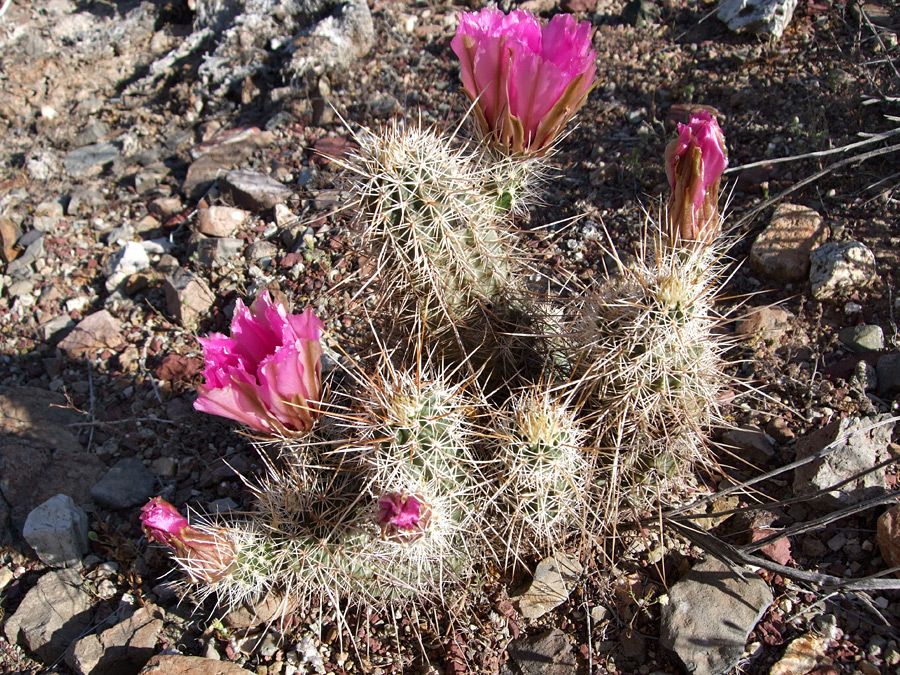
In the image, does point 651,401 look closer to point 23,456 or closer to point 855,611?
point 855,611

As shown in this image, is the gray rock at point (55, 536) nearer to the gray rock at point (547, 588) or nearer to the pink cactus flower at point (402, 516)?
the pink cactus flower at point (402, 516)

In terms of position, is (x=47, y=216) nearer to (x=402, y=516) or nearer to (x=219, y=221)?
(x=219, y=221)

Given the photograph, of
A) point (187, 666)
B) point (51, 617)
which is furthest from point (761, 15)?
point (51, 617)

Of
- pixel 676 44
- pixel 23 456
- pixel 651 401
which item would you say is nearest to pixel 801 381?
pixel 651 401

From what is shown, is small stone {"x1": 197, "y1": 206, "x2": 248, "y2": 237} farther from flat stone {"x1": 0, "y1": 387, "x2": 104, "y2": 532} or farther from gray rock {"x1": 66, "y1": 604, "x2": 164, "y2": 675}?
gray rock {"x1": 66, "y1": 604, "x2": 164, "y2": 675}

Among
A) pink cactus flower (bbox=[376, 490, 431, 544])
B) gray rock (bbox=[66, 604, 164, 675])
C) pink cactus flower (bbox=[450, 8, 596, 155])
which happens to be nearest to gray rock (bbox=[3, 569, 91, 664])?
gray rock (bbox=[66, 604, 164, 675])
